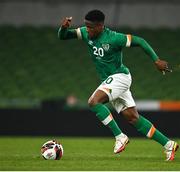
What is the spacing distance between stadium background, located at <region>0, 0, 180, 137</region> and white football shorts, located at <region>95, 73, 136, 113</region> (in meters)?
7.25

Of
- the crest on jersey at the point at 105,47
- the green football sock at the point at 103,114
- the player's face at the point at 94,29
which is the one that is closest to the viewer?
the green football sock at the point at 103,114

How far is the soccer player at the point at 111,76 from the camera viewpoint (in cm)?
998

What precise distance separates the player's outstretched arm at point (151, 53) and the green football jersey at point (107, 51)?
0.22 m

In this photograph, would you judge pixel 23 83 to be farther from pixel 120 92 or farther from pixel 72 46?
pixel 120 92

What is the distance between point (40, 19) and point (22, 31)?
725mm

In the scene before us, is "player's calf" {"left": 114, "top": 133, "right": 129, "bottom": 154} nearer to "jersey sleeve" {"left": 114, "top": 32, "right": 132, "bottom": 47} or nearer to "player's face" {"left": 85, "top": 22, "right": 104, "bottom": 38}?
"jersey sleeve" {"left": 114, "top": 32, "right": 132, "bottom": 47}

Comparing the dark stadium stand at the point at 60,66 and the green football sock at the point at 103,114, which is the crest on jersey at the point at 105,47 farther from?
the dark stadium stand at the point at 60,66

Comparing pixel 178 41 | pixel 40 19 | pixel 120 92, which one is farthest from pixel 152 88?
pixel 120 92

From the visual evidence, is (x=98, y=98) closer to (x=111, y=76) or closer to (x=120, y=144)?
(x=111, y=76)

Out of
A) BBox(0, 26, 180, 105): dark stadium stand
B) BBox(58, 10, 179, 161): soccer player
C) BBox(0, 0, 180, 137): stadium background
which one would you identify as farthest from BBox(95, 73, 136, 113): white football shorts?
BBox(0, 26, 180, 105): dark stadium stand

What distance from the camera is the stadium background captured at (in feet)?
61.0

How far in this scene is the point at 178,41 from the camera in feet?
78.2

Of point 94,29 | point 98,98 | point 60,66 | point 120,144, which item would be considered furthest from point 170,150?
point 60,66

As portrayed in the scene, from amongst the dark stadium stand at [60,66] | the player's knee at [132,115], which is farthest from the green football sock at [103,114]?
the dark stadium stand at [60,66]
